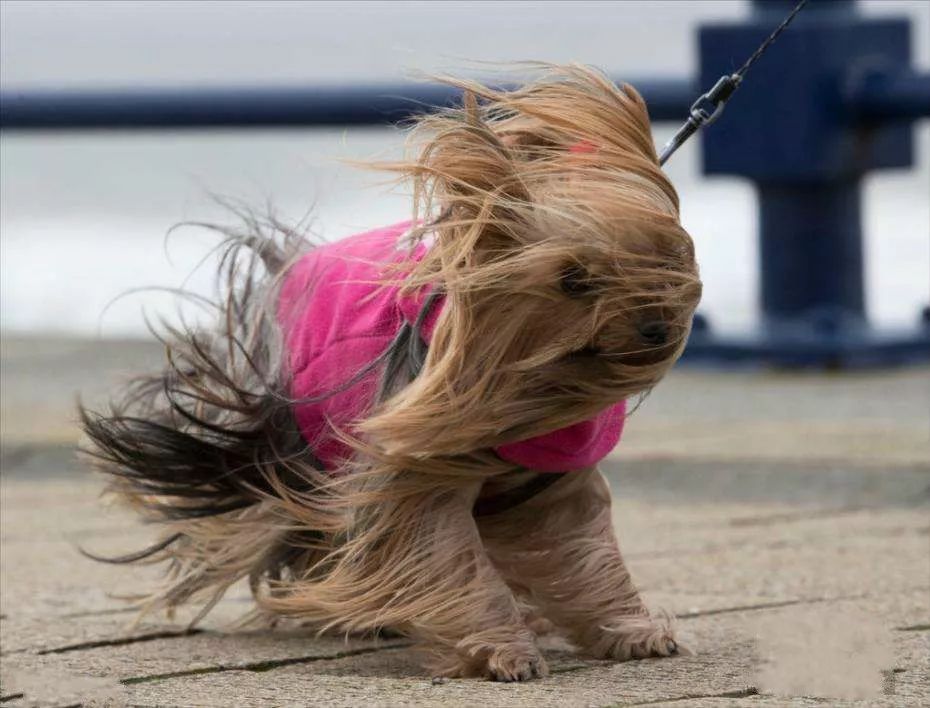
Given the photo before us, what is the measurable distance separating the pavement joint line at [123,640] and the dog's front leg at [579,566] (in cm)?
64

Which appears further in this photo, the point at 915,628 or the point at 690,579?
the point at 690,579

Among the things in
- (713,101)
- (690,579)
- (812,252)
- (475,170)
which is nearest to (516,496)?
(475,170)

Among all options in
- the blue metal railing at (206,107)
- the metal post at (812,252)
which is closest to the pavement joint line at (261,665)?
the blue metal railing at (206,107)

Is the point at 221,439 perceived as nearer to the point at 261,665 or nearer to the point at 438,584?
the point at 261,665

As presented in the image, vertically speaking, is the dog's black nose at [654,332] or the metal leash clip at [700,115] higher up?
the metal leash clip at [700,115]

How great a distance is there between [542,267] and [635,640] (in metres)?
0.75

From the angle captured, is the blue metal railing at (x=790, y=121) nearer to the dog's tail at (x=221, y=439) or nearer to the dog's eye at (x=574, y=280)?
the dog's tail at (x=221, y=439)

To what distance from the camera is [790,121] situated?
6621 mm

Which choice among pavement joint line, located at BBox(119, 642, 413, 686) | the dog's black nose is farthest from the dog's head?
pavement joint line, located at BBox(119, 642, 413, 686)

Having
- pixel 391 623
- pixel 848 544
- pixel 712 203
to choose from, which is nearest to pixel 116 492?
pixel 391 623

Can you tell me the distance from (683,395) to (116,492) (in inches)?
140

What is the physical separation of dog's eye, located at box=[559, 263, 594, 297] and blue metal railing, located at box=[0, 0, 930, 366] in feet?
12.4

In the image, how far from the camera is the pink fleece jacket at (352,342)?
2906 mm

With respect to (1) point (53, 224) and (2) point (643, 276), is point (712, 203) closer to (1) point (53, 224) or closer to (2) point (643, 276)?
(1) point (53, 224)
